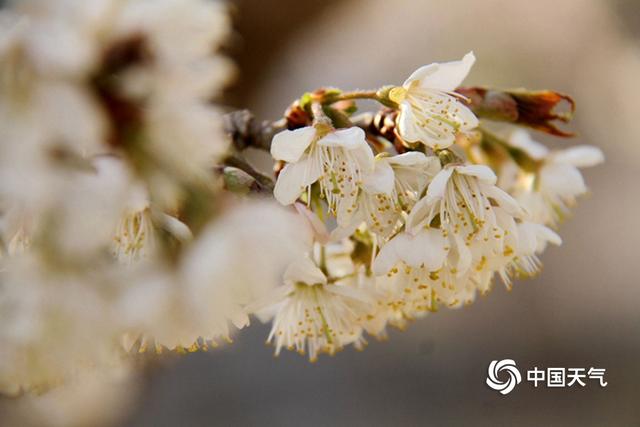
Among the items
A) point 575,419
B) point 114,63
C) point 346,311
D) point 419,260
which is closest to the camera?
point 114,63

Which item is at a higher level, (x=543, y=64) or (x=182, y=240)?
(x=543, y=64)

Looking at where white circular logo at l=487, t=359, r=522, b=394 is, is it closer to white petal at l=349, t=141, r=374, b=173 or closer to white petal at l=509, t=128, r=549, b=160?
white petal at l=509, t=128, r=549, b=160

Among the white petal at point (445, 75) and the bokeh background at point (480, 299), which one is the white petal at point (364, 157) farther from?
the bokeh background at point (480, 299)

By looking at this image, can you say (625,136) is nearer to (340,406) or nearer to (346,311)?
(340,406)

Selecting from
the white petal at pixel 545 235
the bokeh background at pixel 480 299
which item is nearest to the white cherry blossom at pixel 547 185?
the white petal at pixel 545 235

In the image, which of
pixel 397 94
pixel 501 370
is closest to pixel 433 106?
pixel 397 94

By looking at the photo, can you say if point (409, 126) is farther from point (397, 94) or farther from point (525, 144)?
point (525, 144)

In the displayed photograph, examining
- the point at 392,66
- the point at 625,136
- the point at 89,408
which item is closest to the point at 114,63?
the point at 89,408

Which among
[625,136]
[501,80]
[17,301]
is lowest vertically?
[17,301]
